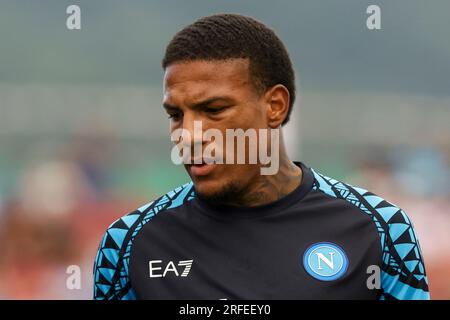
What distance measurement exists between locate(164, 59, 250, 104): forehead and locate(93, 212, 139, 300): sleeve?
0.50 m

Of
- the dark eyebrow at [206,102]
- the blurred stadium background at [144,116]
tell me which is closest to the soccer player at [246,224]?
the dark eyebrow at [206,102]

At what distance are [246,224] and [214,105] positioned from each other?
0.41 meters

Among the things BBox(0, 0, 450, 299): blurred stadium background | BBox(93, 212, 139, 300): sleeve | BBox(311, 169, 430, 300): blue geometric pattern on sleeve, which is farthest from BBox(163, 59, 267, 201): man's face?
BBox(0, 0, 450, 299): blurred stadium background

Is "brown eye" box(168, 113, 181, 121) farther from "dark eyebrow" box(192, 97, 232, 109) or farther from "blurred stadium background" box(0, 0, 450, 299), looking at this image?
"blurred stadium background" box(0, 0, 450, 299)

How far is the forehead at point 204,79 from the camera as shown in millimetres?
1996

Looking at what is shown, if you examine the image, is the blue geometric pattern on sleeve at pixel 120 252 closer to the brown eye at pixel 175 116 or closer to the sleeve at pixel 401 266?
the brown eye at pixel 175 116

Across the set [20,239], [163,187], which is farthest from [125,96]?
[20,239]

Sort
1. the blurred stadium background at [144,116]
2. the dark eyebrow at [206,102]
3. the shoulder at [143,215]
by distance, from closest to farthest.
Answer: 1. the dark eyebrow at [206,102]
2. the shoulder at [143,215]
3. the blurred stadium background at [144,116]

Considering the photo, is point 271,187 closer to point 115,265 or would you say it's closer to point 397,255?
point 397,255

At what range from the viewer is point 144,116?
779 centimetres

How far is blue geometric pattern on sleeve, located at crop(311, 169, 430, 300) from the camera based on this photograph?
2129mm

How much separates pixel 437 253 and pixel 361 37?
373cm

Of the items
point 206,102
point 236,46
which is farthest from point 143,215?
point 236,46

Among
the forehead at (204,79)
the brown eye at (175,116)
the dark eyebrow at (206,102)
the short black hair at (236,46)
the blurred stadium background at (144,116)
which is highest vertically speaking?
the short black hair at (236,46)
